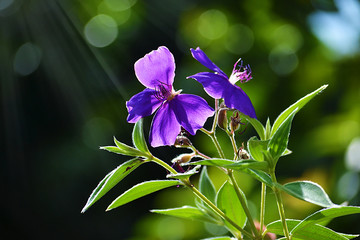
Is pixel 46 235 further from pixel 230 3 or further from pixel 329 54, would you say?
pixel 329 54

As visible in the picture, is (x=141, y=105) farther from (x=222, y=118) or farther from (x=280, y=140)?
(x=280, y=140)

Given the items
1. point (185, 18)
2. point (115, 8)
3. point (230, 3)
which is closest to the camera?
point (230, 3)

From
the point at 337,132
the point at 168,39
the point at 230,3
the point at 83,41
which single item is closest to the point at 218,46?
the point at 230,3

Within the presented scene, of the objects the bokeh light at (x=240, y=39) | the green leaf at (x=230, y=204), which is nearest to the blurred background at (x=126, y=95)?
the bokeh light at (x=240, y=39)

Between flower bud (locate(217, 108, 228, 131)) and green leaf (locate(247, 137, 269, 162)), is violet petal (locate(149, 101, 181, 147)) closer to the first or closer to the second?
flower bud (locate(217, 108, 228, 131))

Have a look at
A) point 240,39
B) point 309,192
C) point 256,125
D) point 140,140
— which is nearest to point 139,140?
point 140,140

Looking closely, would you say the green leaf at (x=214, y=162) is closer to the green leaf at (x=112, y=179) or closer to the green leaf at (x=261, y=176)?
the green leaf at (x=261, y=176)
